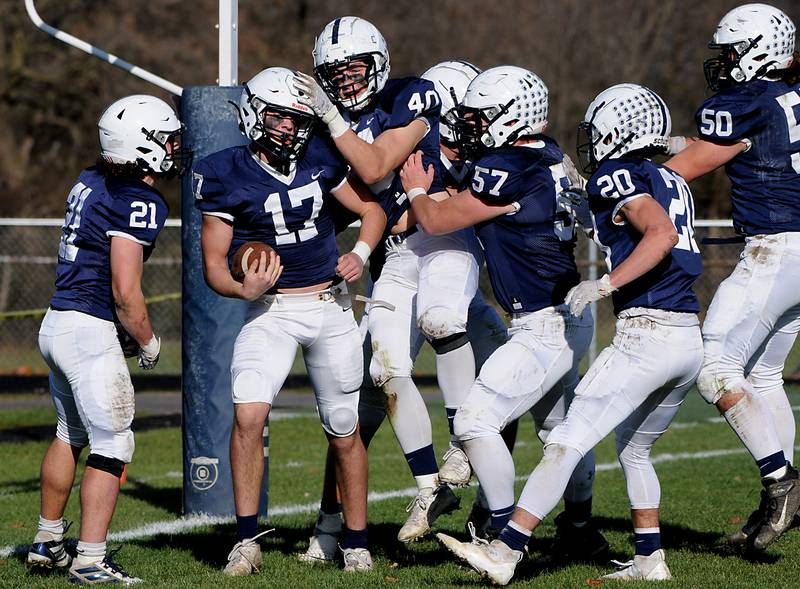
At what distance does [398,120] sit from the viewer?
5.95m

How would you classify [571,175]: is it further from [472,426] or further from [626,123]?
[472,426]

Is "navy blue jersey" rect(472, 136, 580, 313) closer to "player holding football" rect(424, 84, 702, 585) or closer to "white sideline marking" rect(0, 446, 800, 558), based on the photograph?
"player holding football" rect(424, 84, 702, 585)

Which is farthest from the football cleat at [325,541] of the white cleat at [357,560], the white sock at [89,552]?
the white sock at [89,552]

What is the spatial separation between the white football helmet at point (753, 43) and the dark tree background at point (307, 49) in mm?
15693

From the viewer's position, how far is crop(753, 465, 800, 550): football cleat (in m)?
5.63

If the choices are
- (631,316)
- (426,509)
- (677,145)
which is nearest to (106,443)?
(426,509)

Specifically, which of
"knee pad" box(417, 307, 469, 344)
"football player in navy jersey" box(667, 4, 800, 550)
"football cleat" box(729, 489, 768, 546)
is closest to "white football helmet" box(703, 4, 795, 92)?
"football player in navy jersey" box(667, 4, 800, 550)

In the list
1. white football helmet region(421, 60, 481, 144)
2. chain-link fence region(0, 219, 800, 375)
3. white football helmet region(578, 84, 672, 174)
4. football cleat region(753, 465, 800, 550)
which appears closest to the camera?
white football helmet region(578, 84, 672, 174)

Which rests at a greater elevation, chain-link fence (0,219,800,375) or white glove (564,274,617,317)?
white glove (564,274,617,317)

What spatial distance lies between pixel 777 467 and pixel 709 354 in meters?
0.59

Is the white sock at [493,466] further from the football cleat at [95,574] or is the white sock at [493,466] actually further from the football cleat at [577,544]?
the football cleat at [95,574]

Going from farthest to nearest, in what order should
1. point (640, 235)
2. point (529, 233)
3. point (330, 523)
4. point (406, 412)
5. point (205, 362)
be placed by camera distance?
1. point (205, 362)
2. point (330, 523)
3. point (406, 412)
4. point (529, 233)
5. point (640, 235)

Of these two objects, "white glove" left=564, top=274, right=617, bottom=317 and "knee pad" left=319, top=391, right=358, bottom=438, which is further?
"knee pad" left=319, top=391, right=358, bottom=438

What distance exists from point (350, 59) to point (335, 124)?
0.40 m
